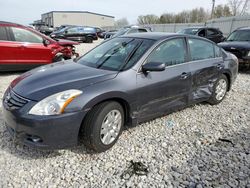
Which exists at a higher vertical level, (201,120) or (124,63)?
(124,63)

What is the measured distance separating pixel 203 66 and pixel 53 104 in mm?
2889

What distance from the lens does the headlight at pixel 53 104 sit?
2.52m

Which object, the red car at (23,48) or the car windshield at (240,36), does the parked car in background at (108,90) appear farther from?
the car windshield at (240,36)

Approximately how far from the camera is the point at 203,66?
164 inches

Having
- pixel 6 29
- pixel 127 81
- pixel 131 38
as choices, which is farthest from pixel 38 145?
pixel 6 29

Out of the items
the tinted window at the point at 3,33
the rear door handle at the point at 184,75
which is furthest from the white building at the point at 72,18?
the rear door handle at the point at 184,75

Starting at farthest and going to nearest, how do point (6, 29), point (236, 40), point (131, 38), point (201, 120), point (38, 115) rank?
1. point (236, 40)
2. point (6, 29)
3. point (201, 120)
4. point (131, 38)
5. point (38, 115)

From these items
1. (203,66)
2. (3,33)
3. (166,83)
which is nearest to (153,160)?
(166,83)

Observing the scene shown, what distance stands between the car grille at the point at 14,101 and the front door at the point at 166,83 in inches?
59.7

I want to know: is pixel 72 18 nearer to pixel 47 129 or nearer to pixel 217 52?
pixel 217 52

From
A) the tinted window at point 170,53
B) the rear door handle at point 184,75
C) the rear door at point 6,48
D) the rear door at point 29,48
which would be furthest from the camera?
the rear door at point 29,48

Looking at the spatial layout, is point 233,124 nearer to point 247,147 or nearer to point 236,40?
point 247,147

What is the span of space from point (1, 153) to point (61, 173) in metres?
0.95

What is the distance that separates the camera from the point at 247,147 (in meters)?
3.24
